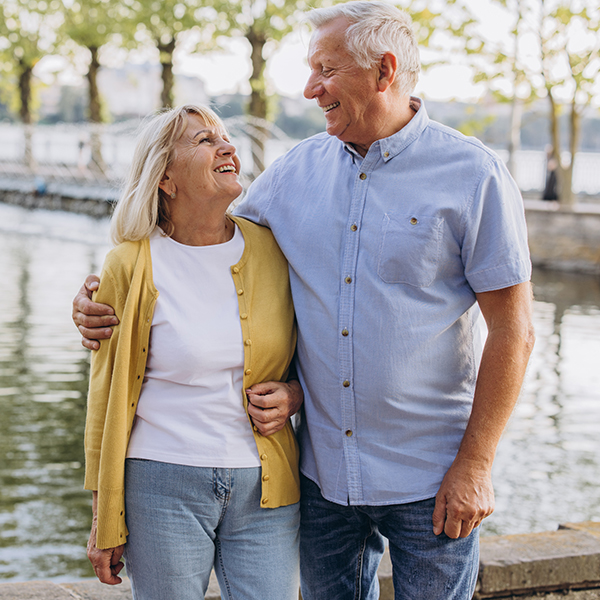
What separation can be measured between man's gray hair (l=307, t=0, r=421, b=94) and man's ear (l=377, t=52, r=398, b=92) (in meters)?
0.01

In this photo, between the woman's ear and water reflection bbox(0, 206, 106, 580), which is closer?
the woman's ear

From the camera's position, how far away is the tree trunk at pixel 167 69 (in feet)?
83.5

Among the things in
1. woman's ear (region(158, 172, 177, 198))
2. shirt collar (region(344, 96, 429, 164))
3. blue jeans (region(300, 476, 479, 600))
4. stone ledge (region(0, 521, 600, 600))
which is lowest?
stone ledge (region(0, 521, 600, 600))

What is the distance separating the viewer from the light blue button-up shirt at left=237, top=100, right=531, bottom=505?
7.12 ft

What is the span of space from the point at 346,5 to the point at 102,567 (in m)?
1.65

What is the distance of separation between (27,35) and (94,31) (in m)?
6.26

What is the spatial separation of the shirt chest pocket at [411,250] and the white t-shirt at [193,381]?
0.43 metres

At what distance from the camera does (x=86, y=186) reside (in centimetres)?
2514

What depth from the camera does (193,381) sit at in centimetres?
219

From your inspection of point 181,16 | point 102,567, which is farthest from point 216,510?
point 181,16

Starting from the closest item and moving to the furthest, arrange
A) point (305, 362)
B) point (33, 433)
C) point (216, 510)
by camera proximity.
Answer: point (216, 510)
point (305, 362)
point (33, 433)

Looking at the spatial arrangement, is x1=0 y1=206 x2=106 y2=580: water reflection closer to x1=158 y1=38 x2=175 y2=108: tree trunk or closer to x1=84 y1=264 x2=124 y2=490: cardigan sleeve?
x1=84 y1=264 x2=124 y2=490: cardigan sleeve

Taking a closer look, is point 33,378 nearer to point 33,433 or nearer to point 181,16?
point 33,433

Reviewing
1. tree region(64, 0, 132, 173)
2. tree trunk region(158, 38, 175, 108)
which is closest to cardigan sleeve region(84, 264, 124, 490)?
tree trunk region(158, 38, 175, 108)
